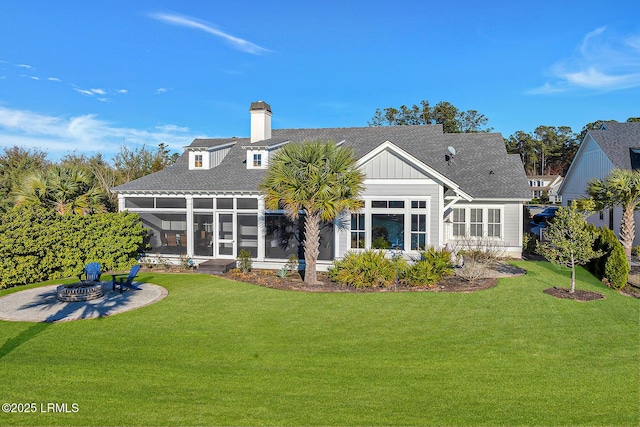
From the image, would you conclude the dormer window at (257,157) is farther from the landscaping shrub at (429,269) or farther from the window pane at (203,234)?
the landscaping shrub at (429,269)

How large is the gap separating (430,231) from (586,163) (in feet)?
55.1

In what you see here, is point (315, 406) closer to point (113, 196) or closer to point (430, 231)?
point (430, 231)

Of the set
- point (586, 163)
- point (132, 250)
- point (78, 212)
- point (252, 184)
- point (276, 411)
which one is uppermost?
point (586, 163)

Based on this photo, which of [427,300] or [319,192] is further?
[319,192]

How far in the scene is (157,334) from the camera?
32.1 ft

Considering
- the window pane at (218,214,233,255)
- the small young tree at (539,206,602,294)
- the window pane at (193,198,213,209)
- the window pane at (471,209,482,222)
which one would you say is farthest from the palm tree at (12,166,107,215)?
the small young tree at (539,206,602,294)

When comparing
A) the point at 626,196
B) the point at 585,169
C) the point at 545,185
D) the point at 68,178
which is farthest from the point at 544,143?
the point at 68,178

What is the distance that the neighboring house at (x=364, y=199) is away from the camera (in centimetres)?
1694

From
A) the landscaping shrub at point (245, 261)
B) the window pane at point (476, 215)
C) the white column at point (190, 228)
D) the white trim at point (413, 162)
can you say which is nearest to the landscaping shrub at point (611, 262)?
the white trim at point (413, 162)

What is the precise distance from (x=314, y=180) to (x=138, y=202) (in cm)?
958

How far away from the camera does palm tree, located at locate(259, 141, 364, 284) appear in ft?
47.7

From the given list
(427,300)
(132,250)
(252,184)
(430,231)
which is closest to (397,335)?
(427,300)

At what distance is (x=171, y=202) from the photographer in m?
19.5

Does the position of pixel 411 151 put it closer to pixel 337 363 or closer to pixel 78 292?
pixel 337 363
